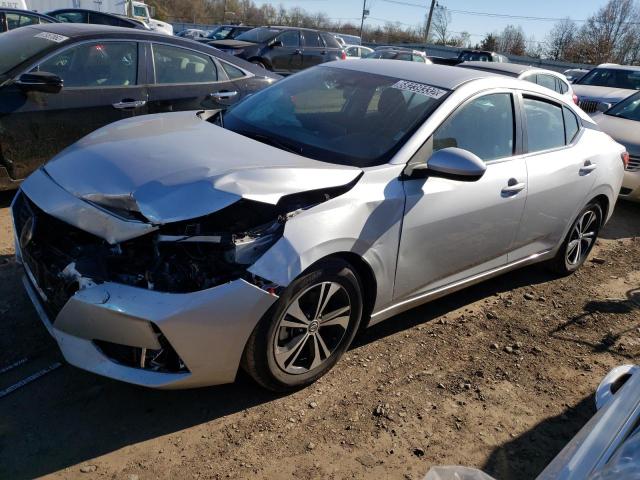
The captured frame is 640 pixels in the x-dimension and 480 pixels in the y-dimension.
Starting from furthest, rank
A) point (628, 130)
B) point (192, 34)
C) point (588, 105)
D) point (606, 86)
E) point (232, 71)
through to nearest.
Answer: point (192, 34)
point (606, 86)
point (588, 105)
point (628, 130)
point (232, 71)

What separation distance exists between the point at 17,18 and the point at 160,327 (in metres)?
12.0

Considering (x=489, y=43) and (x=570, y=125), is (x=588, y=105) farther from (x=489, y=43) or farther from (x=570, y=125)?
(x=489, y=43)

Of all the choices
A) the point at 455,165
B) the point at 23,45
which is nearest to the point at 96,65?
the point at 23,45

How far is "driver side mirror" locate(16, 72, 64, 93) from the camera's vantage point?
437 cm

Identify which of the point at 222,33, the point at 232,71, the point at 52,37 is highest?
the point at 222,33

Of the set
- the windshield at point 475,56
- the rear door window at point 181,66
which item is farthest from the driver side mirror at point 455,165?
the windshield at point 475,56

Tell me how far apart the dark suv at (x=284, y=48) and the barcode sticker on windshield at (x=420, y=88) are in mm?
10148

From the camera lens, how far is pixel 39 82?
4395 millimetres

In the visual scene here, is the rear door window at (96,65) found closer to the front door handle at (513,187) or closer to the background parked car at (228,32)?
the front door handle at (513,187)

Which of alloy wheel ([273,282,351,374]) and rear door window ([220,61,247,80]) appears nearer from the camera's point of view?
alloy wheel ([273,282,351,374])

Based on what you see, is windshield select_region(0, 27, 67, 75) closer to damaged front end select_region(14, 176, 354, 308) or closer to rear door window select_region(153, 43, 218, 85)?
rear door window select_region(153, 43, 218, 85)

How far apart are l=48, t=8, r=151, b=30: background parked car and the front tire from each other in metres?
11.7

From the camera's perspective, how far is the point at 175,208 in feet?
7.94

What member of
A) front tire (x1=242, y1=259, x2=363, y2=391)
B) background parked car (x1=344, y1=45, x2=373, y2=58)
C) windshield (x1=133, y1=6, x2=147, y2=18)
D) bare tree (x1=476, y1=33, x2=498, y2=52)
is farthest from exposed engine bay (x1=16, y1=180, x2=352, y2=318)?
bare tree (x1=476, y1=33, x2=498, y2=52)
